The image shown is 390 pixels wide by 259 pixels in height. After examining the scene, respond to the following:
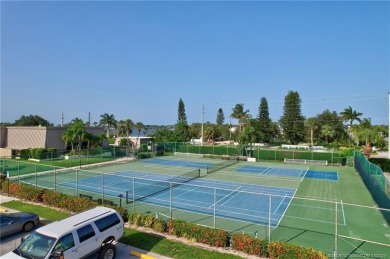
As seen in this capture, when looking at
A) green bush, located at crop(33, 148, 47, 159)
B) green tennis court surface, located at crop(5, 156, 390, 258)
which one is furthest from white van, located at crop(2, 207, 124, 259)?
green bush, located at crop(33, 148, 47, 159)

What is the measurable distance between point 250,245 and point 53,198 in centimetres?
1386

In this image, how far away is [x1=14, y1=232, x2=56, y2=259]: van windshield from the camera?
375 inches

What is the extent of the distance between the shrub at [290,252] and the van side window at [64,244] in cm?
786

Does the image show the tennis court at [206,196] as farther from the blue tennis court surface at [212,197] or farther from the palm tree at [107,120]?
the palm tree at [107,120]

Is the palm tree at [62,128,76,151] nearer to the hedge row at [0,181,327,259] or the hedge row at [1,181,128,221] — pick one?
the hedge row at [1,181,128,221]

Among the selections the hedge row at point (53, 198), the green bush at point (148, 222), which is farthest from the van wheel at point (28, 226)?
the green bush at point (148, 222)

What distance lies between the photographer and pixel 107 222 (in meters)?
11.7

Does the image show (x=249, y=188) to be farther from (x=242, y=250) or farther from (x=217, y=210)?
(x=242, y=250)

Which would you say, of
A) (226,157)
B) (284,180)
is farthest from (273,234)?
(226,157)

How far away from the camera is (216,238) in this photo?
43.4 ft

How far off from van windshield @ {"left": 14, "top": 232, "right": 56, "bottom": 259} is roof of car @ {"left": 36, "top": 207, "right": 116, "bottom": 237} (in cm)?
18

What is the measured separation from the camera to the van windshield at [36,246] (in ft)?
31.2

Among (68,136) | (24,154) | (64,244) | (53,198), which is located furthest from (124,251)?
(24,154)

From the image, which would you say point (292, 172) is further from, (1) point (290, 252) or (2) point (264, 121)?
(2) point (264, 121)
